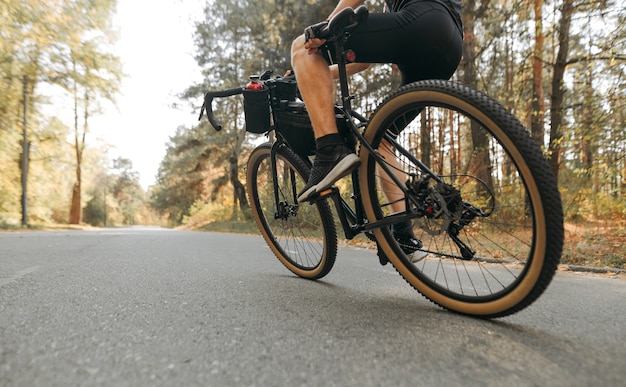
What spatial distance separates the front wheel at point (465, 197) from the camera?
1.48 meters

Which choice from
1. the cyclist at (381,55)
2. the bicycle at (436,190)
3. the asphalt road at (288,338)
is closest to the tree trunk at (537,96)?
the bicycle at (436,190)

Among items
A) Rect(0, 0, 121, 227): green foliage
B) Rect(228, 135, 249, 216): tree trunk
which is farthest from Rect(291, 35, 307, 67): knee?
Rect(228, 135, 249, 216): tree trunk

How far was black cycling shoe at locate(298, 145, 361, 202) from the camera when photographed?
205 cm

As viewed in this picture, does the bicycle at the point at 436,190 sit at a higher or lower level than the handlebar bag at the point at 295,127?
lower

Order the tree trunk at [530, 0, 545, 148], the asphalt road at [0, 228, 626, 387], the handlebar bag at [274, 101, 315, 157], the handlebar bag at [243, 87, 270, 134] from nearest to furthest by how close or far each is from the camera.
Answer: the asphalt road at [0, 228, 626, 387] → the handlebar bag at [274, 101, 315, 157] → the handlebar bag at [243, 87, 270, 134] → the tree trunk at [530, 0, 545, 148]

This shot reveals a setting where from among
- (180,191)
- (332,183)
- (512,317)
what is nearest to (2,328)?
(332,183)

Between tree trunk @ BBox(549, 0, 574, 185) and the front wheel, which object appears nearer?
the front wheel

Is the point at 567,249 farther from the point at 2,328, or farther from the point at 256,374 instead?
the point at 2,328

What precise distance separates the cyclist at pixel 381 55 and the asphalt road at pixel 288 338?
66cm

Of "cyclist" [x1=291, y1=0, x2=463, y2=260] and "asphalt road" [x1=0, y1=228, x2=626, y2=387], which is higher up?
"cyclist" [x1=291, y1=0, x2=463, y2=260]

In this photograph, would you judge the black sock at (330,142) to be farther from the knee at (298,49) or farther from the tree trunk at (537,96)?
the tree trunk at (537,96)

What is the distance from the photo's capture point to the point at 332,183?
212 cm

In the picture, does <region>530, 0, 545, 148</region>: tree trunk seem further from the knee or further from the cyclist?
the knee

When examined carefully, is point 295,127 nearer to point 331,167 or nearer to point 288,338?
point 331,167
